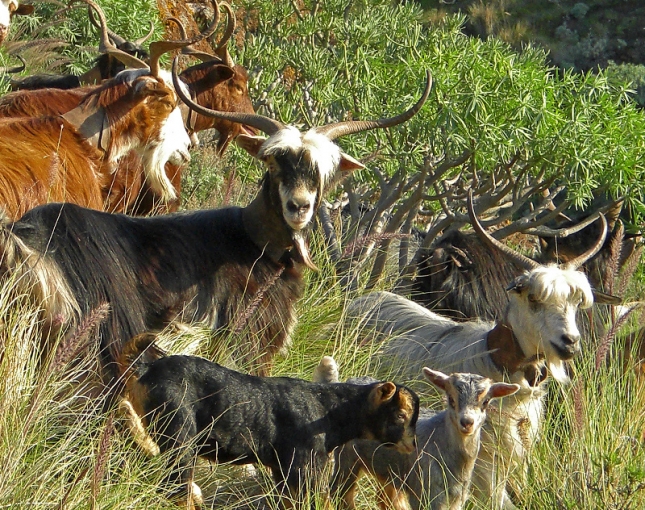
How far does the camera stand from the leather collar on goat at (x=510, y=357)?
19.5 feet

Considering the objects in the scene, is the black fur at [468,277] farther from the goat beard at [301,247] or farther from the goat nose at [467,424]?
the goat nose at [467,424]

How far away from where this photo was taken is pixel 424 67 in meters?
8.27

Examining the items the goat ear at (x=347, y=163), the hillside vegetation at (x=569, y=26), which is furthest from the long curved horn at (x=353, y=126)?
the hillside vegetation at (x=569, y=26)

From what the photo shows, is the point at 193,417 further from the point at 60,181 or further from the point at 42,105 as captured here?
the point at 42,105

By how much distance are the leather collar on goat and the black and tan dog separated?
1.38 m

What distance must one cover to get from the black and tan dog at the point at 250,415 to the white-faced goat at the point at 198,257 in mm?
461

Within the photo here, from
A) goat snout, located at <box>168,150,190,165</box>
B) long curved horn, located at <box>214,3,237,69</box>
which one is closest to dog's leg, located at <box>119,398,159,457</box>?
goat snout, located at <box>168,150,190,165</box>

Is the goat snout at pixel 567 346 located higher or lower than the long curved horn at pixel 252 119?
lower

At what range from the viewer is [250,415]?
15.0ft

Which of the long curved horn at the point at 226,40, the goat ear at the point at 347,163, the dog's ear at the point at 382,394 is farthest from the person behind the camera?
the long curved horn at the point at 226,40

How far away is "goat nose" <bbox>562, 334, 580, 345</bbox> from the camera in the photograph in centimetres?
570

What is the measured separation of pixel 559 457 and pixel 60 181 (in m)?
3.37

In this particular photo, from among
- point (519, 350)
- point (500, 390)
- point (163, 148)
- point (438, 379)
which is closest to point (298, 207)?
point (438, 379)

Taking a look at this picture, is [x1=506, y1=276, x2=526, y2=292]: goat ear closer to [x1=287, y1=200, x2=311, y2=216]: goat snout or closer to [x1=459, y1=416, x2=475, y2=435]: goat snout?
[x1=287, y1=200, x2=311, y2=216]: goat snout
